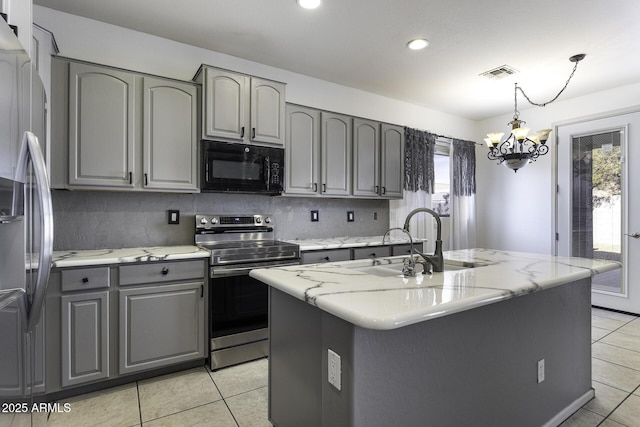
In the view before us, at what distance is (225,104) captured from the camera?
267 cm

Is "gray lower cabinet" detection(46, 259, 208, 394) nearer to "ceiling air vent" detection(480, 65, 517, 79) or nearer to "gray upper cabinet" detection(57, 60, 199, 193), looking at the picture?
"gray upper cabinet" detection(57, 60, 199, 193)

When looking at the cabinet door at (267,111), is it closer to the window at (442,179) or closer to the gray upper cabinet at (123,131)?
the gray upper cabinet at (123,131)

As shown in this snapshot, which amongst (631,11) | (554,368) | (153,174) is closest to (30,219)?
(153,174)

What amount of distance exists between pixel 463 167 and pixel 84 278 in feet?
15.2

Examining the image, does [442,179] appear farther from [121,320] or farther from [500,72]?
[121,320]

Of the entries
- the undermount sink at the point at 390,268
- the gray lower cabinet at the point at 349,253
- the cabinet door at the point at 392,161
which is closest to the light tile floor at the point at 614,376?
the undermount sink at the point at 390,268

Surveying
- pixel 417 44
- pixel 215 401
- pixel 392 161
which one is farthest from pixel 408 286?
pixel 392 161

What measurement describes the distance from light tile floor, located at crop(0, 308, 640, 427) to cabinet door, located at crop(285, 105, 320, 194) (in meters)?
1.57

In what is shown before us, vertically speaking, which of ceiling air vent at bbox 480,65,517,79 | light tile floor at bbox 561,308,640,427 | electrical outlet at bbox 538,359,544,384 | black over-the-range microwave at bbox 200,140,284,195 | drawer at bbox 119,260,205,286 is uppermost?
ceiling air vent at bbox 480,65,517,79

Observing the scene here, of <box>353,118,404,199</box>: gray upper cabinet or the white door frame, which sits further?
the white door frame

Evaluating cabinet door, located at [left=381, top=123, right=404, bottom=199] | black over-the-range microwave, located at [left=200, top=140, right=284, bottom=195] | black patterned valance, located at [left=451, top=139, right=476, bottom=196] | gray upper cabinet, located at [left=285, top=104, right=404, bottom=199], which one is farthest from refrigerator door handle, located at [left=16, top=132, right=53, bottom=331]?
black patterned valance, located at [left=451, top=139, right=476, bottom=196]

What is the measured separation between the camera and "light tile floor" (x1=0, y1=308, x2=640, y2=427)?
188 cm

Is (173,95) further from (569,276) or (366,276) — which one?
(569,276)

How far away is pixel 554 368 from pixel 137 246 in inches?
115
